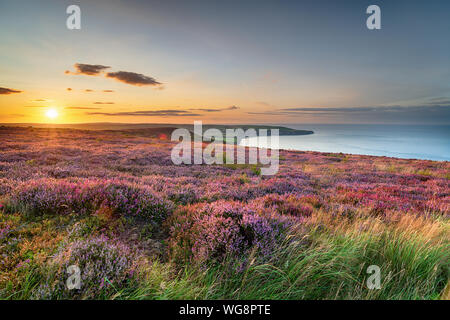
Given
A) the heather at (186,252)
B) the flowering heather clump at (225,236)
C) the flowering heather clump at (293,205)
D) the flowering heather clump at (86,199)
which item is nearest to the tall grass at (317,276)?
the heather at (186,252)

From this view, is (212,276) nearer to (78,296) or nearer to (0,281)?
(78,296)

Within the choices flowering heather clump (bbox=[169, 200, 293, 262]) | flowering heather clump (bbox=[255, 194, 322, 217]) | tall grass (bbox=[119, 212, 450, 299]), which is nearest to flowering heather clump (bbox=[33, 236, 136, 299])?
tall grass (bbox=[119, 212, 450, 299])

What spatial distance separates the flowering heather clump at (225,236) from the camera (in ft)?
10.6

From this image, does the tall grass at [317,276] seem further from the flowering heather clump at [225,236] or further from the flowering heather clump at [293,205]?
the flowering heather clump at [293,205]

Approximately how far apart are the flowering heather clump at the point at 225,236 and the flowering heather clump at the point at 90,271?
3.00 ft

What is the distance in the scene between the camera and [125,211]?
4977 millimetres

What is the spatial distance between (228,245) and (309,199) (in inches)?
189

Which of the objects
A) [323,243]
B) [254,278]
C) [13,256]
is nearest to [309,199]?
[323,243]

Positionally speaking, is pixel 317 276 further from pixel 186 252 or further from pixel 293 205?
pixel 293 205

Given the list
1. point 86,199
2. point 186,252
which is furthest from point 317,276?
point 86,199

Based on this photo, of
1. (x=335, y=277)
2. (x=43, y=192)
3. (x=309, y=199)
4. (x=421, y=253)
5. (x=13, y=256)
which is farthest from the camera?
(x=309, y=199)

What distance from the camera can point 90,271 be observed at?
2.32 meters

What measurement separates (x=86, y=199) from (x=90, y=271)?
3.21m

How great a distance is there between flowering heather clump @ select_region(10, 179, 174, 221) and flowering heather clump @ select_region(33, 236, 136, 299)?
7.16 feet
